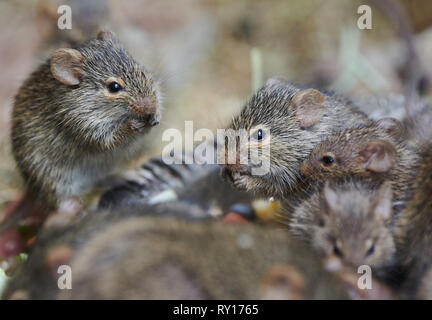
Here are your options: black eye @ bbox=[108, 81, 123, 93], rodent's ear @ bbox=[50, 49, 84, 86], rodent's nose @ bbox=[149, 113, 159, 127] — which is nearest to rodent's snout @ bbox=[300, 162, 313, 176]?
rodent's nose @ bbox=[149, 113, 159, 127]

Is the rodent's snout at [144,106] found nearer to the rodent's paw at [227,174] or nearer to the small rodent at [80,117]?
the small rodent at [80,117]

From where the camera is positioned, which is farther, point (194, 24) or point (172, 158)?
point (194, 24)

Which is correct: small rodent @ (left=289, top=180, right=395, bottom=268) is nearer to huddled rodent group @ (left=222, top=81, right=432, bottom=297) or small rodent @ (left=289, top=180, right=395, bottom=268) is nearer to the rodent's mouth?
huddled rodent group @ (left=222, top=81, right=432, bottom=297)

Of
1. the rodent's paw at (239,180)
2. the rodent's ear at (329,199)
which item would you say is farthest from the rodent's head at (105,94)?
the rodent's ear at (329,199)

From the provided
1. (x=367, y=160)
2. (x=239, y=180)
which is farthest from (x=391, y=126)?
(x=239, y=180)

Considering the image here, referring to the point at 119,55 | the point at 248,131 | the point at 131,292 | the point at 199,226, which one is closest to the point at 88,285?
the point at 131,292

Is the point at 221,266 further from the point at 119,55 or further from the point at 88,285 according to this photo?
the point at 119,55
